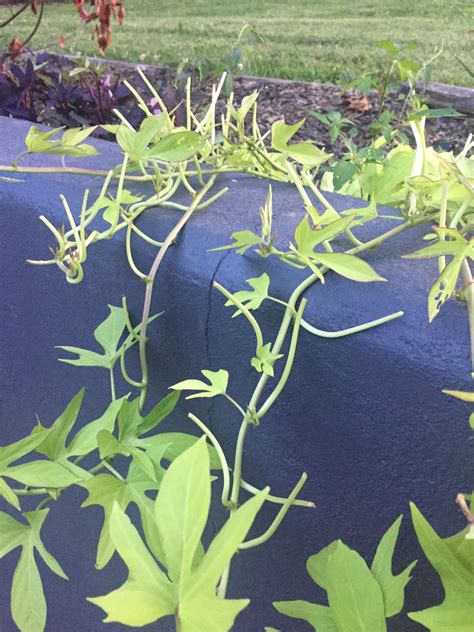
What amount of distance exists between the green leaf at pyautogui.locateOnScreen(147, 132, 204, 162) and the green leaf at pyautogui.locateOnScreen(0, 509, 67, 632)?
44 centimetres

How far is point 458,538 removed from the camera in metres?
0.58

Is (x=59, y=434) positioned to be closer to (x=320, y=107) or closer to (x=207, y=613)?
(x=207, y=613)

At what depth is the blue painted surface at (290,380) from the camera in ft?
2.38

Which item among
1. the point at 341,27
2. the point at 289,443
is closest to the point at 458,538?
the point at 289,443

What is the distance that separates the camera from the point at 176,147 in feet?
2.90

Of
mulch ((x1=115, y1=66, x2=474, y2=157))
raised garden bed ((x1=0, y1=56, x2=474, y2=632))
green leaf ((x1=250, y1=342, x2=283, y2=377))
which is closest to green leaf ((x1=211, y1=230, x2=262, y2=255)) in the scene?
raised garden bed ((x1=0, y1=56, x2=474, y2=632))

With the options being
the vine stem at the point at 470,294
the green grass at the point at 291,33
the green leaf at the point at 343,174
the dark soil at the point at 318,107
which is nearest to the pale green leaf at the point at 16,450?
the vine stem at the point at 470,294

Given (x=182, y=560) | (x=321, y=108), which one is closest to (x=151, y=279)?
(x=182, y=560)

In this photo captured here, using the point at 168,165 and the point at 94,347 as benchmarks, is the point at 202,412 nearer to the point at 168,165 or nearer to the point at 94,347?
the point at 94,347

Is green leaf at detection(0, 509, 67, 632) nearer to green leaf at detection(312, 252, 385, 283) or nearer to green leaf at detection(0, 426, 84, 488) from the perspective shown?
green leaf at detection(0, 426, 84, 488)

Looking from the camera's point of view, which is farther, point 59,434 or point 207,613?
point 59,434

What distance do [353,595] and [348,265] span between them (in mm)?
309

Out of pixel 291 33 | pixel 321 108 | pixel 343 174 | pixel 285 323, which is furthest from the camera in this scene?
pixel 291 33

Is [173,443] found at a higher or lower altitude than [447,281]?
lower
